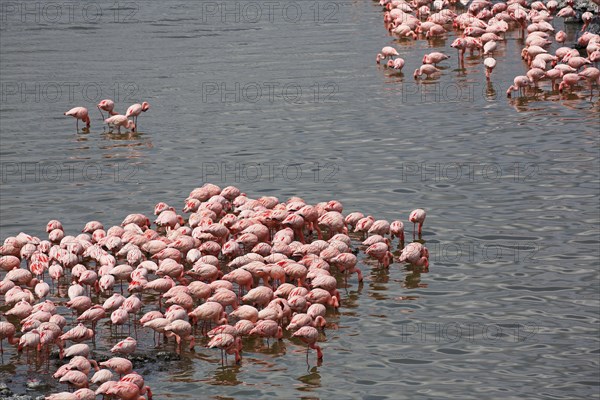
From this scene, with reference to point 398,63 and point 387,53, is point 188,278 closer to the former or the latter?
point 398,63

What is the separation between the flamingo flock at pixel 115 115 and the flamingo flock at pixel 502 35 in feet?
25.1

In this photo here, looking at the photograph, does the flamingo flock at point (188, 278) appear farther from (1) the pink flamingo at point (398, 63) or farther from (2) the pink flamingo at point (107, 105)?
(1) the pink flamingo at point (398, 63)

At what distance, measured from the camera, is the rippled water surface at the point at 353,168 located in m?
14.3

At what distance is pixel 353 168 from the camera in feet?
74.6

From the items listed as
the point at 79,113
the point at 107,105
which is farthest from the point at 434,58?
the point at 79,113

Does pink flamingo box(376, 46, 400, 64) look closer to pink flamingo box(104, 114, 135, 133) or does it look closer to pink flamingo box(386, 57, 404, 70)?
pink flamingo box(386, 57, 404, 70)

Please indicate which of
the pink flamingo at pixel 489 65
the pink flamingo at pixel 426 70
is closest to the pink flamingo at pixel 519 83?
the pink flamingo at pixel 489 65

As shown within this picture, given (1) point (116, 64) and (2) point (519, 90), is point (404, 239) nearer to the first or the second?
(2) point (519, 90)

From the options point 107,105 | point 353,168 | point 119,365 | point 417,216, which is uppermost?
point 107,105

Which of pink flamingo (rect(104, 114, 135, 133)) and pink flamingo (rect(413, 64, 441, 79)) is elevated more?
pink flamingo (rect(413, 64, 441, 79))

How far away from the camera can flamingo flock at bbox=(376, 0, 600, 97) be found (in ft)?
90.4

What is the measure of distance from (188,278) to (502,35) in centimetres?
1975

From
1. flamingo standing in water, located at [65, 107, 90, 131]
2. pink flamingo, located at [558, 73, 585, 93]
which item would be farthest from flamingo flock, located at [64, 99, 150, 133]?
pink flamingo, located at [558, 73, 585, 93]

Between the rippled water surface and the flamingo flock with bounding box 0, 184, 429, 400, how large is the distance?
37cm
